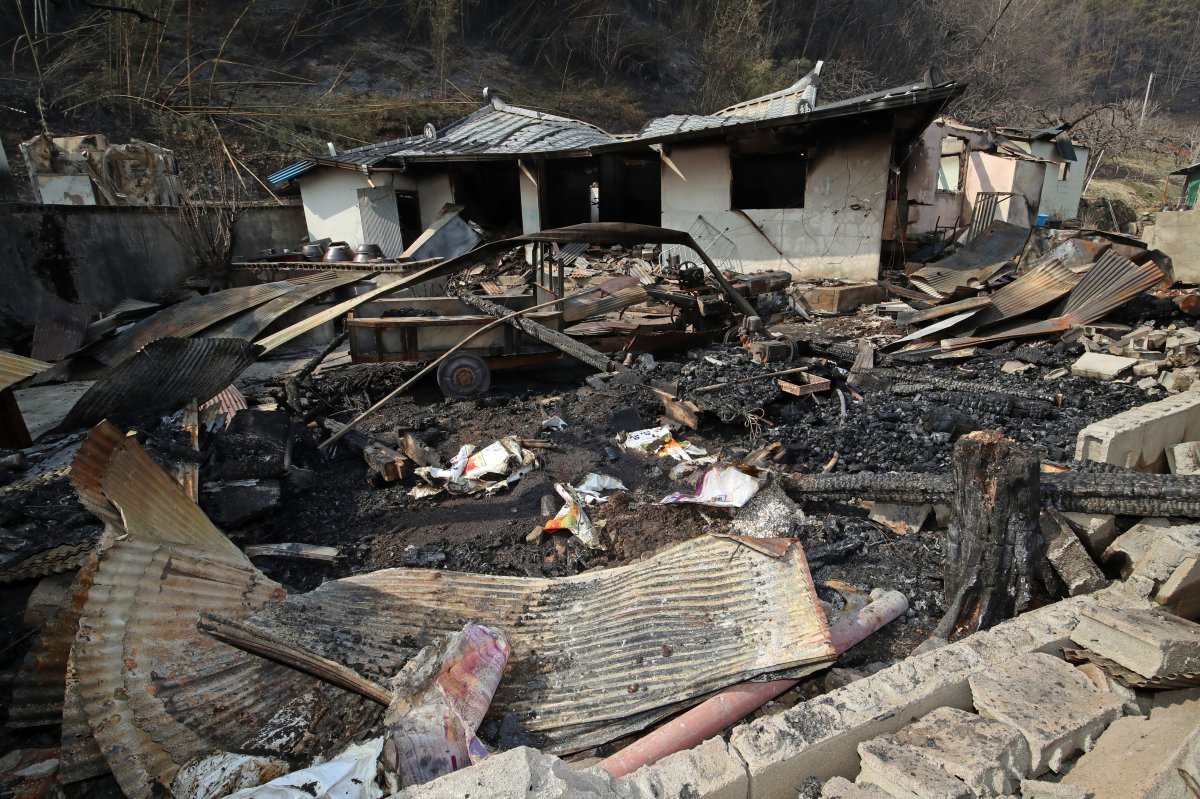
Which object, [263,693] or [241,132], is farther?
[241,132]

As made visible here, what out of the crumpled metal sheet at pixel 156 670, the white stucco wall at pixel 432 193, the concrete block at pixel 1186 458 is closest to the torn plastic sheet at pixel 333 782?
the crumpled metal sheet at pixel 156 670

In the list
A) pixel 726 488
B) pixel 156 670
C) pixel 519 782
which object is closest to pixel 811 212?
pixel 726 488

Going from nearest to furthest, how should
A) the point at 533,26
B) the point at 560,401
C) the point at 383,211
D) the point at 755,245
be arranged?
the point at 560,401 < the point at 755,245 < the point at 383,211 < the point at 533,26

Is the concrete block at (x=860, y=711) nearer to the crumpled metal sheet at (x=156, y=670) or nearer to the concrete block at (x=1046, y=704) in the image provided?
the concrete block at (x=1046, y=704)

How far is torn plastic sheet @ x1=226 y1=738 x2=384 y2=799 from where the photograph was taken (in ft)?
5.76

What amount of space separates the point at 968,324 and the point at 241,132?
68.9ft

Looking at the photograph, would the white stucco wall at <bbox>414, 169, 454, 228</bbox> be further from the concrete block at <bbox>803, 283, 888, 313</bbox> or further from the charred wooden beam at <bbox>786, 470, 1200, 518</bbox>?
the charred wooden beam at <bbox>786, 470, 1200, 518</bbox>

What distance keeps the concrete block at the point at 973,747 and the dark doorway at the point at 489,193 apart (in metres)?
14.5

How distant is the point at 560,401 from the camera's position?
6.73 metres

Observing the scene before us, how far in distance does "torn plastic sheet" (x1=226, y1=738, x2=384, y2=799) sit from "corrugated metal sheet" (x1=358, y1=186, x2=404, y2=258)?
13.7 metres

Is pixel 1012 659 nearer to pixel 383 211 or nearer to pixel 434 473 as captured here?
pixel 434 473

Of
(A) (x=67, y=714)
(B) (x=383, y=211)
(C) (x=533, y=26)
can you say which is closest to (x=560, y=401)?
(A) (x=67, y=714)

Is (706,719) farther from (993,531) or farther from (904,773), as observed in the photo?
(993,531)

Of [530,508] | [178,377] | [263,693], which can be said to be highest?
[178,377]
